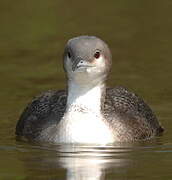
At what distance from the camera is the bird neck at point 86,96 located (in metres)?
17.9

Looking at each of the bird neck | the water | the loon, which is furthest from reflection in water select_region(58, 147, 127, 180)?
the bird neck

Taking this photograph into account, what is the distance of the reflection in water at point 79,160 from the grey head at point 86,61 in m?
1.04

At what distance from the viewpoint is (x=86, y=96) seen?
59.1 feet

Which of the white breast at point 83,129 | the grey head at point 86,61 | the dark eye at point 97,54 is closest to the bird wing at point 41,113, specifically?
the white breast at point 83,129

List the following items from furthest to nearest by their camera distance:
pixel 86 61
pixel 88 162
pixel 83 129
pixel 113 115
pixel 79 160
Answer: pixel 113 115
pixel 83 129
pixel 86 61
pixel 79 160
pixel 88 162

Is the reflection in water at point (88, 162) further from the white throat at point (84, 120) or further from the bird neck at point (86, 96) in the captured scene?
the bird neck at point (86, 96)

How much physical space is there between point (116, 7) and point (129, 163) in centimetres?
1338

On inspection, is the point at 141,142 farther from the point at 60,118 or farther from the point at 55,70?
the point at 55,70

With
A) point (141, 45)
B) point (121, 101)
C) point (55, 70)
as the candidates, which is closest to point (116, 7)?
point (141, 45)

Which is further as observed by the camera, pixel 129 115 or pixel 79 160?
pixel 129 115

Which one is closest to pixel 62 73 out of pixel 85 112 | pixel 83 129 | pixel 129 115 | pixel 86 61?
pixel 129 115

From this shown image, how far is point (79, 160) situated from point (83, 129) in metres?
1.17

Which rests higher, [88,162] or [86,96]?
[86,96]

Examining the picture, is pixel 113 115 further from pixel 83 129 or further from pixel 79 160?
pixel 79 160
